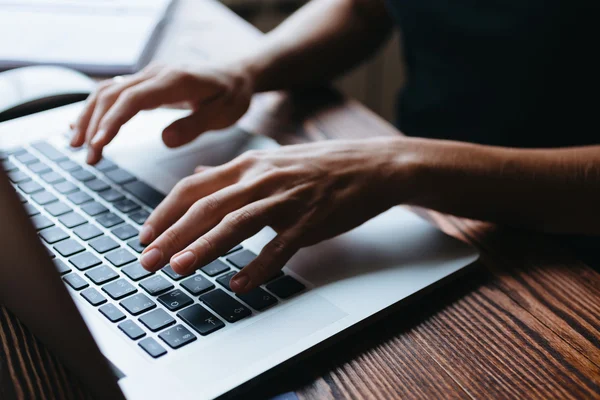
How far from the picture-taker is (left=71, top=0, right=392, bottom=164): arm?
2.18 ft

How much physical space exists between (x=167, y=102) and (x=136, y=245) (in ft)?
0.75

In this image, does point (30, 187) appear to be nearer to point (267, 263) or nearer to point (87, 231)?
point (87, 231)

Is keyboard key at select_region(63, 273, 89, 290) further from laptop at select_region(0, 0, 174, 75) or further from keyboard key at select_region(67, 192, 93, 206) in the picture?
laptop at select_region(0, 0, 174, 75)

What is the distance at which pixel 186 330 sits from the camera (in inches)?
16.4

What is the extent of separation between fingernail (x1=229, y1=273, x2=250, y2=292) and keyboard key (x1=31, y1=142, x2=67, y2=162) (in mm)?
314

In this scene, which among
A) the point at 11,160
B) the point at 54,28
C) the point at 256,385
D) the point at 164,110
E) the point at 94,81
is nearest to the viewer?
the point at 256,385

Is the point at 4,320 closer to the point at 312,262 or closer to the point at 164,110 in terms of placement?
the point at 312,262

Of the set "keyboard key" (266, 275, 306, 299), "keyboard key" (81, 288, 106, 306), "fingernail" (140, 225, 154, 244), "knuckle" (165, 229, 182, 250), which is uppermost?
"knuckle" (165, 229, 182, 250)

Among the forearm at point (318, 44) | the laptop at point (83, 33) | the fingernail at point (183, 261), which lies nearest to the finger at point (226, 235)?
the fingernail at point (183, 261)

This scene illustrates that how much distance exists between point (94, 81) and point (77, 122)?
0.74 feet

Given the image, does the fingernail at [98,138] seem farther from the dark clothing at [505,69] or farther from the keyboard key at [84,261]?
the dark clothing at [505,69]

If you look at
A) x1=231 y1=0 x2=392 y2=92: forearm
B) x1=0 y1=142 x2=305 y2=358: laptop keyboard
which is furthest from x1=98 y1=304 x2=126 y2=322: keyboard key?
x1=231 y1=0 x2=392 y2=92: forearm

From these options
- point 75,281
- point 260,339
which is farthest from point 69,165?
point 260,339

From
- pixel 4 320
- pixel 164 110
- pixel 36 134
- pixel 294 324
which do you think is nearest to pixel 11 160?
pixel 36 134
